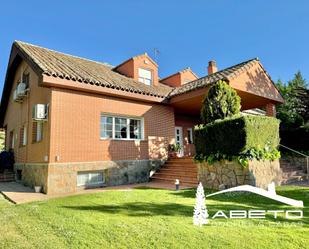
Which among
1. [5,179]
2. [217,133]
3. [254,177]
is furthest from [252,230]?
[5,179]

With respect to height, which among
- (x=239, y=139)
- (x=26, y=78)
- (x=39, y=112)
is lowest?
(x=239, y=139)

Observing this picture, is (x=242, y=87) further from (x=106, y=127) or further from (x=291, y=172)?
(x=106, y=127)

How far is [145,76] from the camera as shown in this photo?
15.9 meters

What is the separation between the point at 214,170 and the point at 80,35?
44.0 feet

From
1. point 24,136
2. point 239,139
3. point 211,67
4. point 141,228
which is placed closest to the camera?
point 141,228

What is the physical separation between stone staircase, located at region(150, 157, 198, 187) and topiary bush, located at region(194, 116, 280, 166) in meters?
1.29

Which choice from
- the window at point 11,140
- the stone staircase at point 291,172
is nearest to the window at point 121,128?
the stone staircase at point 291,172

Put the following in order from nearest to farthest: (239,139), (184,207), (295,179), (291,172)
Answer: (184,207) < (239,139) < (295,179) < (291,172)

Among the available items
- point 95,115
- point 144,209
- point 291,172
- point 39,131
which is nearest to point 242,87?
point 291,172

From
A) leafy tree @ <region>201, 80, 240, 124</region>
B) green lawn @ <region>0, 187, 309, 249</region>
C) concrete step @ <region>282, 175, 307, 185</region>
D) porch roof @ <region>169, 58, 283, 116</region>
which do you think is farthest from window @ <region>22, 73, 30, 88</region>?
concrete step @ <region>282, 175, 307, 185</region>

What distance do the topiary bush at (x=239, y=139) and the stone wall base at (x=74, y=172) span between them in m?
3.59

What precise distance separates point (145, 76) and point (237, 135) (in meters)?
8.82

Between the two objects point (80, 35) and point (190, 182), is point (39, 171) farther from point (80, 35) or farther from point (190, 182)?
point (80, 35)

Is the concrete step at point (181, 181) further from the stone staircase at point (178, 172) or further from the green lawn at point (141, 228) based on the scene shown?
the green lawn at point (141, 228)
